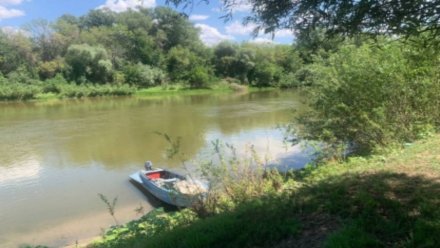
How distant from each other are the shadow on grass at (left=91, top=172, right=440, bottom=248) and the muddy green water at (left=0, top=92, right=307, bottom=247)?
6079 mm

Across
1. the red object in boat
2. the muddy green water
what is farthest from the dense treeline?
the red object in boat

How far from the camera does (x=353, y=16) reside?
3.47m

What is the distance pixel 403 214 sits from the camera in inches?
134

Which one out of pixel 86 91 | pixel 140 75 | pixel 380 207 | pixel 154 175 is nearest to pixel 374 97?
pixel 154 175

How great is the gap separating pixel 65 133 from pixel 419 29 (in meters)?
20.2

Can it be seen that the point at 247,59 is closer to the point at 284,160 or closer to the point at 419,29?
the point at 284,160

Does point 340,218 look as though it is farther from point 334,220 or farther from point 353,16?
point 353,16

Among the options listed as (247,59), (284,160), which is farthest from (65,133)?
(247,59)

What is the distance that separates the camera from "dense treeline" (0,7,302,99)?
1829 inches

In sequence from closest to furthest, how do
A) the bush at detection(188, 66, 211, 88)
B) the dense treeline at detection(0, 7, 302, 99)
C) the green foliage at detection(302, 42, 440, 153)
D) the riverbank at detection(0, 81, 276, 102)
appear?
the green foliage at detection(302, 42, 440, 153) → the riverbank at detection(0, 81, 276, 102) → the dense treeline at detection(0, 7, 302, 99) → the bush at detection(188, 66, 211, 88)

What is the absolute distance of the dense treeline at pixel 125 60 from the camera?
4647 cm

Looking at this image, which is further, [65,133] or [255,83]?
[255,83]

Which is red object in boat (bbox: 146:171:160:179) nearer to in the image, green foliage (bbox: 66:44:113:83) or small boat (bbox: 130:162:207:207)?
small boat (bbox: 130:162:207:207)

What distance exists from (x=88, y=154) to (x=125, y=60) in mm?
39236
